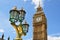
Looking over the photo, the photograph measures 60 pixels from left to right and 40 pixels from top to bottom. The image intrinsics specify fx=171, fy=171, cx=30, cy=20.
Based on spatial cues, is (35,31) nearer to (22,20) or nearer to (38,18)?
(38,18)

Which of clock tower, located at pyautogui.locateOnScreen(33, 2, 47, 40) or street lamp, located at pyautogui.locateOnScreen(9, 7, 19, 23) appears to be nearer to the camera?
street lamp, located at pyautogui.locateOnScreen(9, 7, 19, 23)

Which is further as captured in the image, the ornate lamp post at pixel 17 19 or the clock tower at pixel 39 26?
the clock tower at pixel 39 26

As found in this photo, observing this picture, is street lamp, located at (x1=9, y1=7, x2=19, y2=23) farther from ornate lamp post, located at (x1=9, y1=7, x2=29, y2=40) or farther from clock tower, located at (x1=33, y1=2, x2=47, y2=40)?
clock tower, located at (x1=33, y1=2, x2=47, y2=40)

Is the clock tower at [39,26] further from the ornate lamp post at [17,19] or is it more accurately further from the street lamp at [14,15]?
the street lamp at [14,15]

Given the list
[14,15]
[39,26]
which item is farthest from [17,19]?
[39,26]

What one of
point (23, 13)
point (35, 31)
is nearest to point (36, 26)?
point (35, 31)

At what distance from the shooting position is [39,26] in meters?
71.2

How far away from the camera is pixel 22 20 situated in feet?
28.4

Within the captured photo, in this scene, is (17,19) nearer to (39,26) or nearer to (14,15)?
(14,15)

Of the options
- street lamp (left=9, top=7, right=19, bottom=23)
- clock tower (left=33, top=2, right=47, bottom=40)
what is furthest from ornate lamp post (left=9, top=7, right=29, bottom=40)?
clock tower (left=33, top=2, right=47, bottom=40)

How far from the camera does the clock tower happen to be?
6850 centimetres

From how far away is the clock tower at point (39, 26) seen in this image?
68.5 meters

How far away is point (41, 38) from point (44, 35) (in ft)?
5.54

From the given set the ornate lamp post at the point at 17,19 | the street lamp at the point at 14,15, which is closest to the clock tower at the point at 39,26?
the ornate lamp post at the point at 17,19
